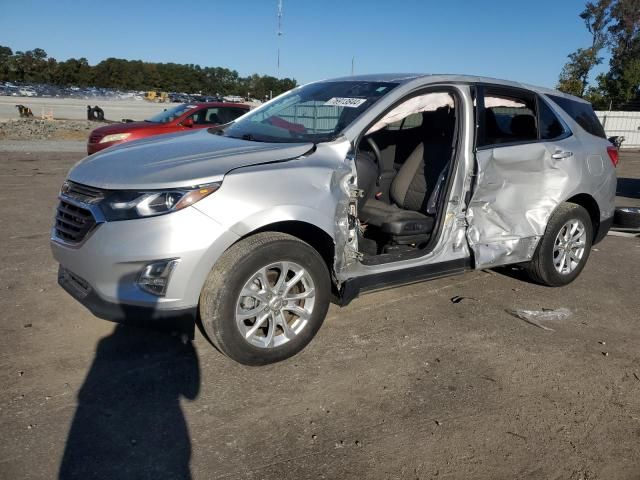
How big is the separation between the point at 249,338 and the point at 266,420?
57 cm

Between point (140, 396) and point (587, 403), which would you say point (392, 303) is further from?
point (140, 396)

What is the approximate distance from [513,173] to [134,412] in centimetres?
332

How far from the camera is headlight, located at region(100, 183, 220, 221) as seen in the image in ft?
9.53

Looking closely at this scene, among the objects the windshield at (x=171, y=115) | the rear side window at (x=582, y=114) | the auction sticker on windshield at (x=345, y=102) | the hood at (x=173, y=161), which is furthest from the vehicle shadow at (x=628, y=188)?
the hood at (x=173, y=161)

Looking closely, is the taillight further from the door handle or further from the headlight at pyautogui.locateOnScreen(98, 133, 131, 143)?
the headlight at pyautogui.locateOnScreen(98, 133, 131, 143)

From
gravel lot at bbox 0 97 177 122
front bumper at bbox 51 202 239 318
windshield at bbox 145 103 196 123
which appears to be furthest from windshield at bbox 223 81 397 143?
gravel lot at bbox 0 97 177 122

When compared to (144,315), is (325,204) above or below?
above

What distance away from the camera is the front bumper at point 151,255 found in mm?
2861

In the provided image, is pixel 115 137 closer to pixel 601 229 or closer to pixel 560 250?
pixel 560 250

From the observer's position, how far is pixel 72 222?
321cm

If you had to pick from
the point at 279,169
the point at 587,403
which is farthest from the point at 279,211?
the point at 587,403

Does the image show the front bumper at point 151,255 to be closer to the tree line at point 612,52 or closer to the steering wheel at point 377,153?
the steering wheel at point 377,153

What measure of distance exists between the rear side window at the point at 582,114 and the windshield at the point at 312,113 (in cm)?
199

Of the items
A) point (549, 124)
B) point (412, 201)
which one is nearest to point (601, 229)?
point (549, 124)
